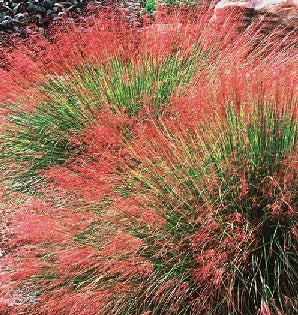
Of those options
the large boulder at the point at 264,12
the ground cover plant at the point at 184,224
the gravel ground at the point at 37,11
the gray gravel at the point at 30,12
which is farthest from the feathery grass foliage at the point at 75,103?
the gray gravel at the point at 30,12

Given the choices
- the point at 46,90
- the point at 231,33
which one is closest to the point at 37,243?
the point at 46,90

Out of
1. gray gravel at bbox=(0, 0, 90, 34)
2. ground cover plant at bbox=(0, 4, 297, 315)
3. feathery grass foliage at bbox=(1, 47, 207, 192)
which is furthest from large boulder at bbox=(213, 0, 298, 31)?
ground cover plant at bbox=(0, 4, 297, 315)

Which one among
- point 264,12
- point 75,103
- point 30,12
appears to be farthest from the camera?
point 30,12

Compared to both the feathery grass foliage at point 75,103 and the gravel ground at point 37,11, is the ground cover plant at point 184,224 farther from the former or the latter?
the gravel ground at point 37,11

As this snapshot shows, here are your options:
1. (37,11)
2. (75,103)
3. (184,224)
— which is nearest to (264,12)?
(75,103)

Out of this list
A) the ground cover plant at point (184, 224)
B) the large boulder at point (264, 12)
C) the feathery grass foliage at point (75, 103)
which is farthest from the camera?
the large boulder at point (264, 12)

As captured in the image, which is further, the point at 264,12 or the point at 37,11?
the point at 37,11

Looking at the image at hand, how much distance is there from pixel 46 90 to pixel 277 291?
2.59 m

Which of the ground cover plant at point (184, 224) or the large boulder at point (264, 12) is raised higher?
the ground cover plant at point (184, 224)

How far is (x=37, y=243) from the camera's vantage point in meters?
3.22

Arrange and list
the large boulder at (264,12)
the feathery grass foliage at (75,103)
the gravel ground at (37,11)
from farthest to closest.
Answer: the gravel ground at (37,11) < the large boulder at (264,12) < the feathery grass foliage at (75,103)

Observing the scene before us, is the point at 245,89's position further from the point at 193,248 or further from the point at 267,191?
the point at 193,248

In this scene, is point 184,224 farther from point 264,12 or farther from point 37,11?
point 37,11

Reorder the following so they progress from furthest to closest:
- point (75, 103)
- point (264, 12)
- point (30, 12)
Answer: point (30, 12), point (264, 12), point (75, 103)
